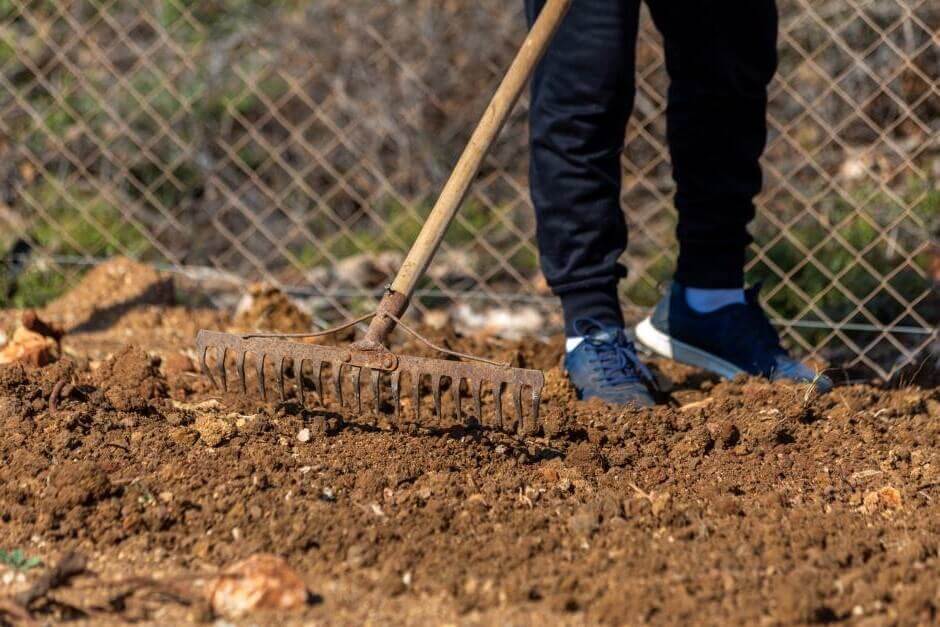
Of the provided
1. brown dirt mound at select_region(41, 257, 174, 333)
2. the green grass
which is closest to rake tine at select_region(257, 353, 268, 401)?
the green grass

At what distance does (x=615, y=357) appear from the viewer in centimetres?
276

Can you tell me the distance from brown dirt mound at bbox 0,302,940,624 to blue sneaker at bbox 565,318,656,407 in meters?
0.07

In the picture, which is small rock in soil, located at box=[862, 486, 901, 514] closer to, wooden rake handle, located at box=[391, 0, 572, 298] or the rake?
the rake

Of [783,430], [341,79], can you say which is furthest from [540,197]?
[341,79]

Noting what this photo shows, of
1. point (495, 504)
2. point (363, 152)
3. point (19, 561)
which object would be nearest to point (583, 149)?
point (495, 504)

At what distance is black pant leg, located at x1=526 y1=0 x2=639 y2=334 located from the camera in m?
2.57

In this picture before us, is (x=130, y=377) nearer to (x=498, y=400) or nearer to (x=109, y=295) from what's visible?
(x=498, y=400)

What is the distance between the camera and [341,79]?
4.68 m

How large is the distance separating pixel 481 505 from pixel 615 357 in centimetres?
81

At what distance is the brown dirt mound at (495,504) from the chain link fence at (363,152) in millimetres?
1395

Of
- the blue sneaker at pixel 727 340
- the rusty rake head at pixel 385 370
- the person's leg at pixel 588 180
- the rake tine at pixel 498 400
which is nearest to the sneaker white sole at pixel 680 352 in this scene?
the blue sneaker at pixel 727 340

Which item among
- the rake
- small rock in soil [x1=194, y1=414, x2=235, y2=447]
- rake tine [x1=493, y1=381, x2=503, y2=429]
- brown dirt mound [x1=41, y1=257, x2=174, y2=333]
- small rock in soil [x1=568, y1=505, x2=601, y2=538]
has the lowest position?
brown dirt mound [x1=41, y1=257, x2=174, y2=333]

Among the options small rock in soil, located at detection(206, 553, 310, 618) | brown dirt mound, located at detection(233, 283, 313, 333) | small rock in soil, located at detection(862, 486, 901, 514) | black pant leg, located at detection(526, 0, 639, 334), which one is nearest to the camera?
small rock in soil, located at detection(206, 553, 310, 618)

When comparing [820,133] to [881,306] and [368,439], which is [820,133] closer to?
[881,306]
